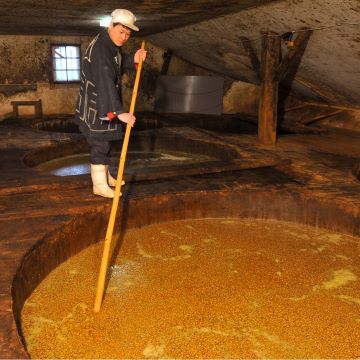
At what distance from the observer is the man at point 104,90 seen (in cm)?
301

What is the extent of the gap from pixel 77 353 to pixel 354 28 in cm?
432

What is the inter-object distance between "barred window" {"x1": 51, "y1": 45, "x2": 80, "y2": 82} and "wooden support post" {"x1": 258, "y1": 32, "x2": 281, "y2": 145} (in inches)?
209

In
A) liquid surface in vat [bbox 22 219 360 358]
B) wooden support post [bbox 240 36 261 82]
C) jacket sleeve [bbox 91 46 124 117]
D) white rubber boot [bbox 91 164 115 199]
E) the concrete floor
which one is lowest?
liquid surface in vat [bbox 22 219 360 358]

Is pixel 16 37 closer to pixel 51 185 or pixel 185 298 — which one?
pixel 51 185

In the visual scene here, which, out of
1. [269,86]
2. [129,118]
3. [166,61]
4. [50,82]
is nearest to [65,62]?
[50,82]

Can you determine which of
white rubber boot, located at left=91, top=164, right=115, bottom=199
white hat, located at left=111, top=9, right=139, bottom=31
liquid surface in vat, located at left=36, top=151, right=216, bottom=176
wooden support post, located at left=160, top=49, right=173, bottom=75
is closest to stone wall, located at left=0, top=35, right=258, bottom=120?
wooden support post, located at left=160, top=49, right=173, bottom=75

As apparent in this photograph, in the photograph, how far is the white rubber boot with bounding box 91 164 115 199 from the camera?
352 cm

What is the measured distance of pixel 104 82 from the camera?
119 inches

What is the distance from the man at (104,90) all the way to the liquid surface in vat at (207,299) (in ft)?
2.40

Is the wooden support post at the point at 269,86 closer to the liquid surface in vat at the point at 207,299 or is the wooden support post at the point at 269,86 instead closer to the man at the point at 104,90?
the liquid surface in vat at the point at 207,299

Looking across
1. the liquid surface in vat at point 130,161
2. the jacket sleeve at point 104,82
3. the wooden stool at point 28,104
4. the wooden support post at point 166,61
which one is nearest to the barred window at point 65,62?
the wooden stool at point 28,104

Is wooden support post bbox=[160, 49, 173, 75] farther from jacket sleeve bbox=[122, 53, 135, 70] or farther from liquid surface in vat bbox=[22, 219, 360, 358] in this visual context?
liquid surface in vat bbox=[22, 219, 360, 358]

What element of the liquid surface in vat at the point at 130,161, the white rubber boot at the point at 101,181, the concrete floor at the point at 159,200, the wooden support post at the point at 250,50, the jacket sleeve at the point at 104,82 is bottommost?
the liquid surface in vat at the point at 130,161

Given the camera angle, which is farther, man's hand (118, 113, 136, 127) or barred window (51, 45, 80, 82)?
barred window (51, 45, 80, 82)
